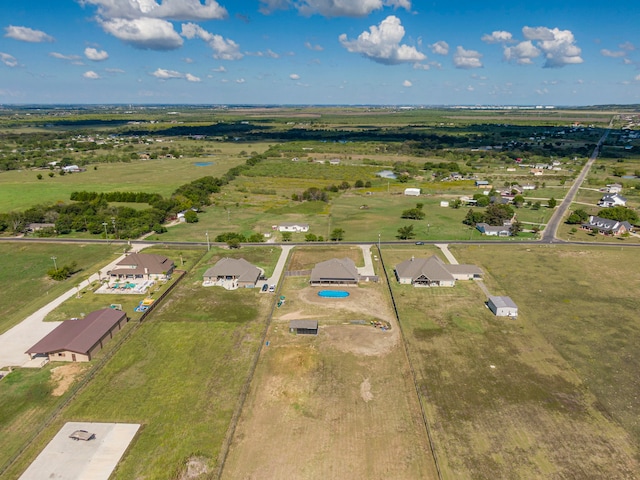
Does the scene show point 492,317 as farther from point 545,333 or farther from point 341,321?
point 341,321

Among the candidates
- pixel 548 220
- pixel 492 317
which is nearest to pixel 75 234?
pixel 492 317

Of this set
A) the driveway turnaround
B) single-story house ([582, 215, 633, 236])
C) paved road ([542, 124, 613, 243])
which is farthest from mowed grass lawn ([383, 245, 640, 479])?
Result: single-story house ([582, 215, 633, 236])

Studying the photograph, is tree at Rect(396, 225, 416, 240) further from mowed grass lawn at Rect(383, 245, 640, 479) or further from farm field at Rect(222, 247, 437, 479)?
farm field at Rect(222, 247, 437, 479)

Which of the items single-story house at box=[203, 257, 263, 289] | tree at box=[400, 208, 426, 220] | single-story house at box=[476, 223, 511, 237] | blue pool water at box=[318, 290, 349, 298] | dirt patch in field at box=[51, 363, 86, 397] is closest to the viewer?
dirt patch in field at box=[51, 363, 86, 397]

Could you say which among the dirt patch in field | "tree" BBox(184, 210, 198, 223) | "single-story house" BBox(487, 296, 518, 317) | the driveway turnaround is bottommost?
"tree" BBox(184, 210, 198, 223)

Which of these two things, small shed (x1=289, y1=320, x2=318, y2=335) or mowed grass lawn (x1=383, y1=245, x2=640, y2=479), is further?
small shed (x1=289, y1=320, x2=318, y2=335)

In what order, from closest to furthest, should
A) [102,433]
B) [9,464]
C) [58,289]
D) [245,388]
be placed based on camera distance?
[9,464] → [102,433] → [245,388] → [58,289]

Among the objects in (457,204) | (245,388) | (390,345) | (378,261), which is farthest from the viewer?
Result: (457,204)
